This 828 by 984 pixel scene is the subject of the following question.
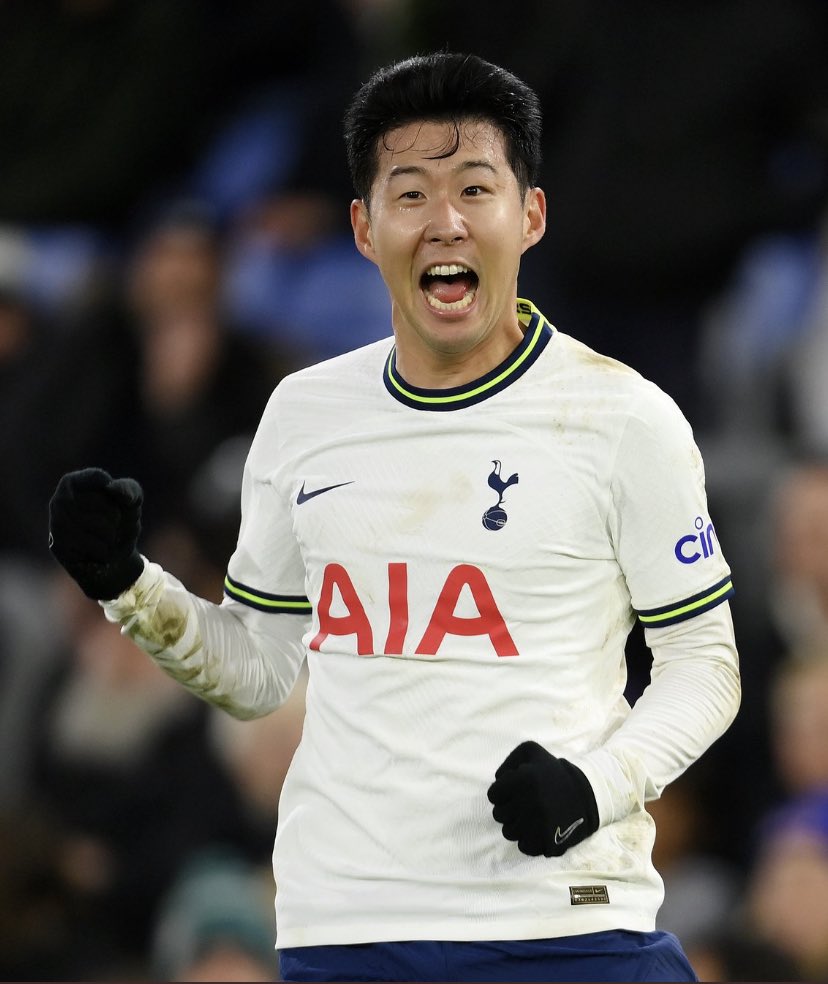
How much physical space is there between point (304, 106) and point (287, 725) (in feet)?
9.17

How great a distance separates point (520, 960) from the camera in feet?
8.95

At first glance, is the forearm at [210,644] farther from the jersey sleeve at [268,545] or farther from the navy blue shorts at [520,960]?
the navy blue shorts at [520,960]

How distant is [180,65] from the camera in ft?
24.2

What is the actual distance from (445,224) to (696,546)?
63cm

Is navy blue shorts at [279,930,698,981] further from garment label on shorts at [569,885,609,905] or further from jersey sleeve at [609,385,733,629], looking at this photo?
jersey sleeve at [609,385,733,629]

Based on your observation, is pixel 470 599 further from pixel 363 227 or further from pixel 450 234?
pixel 363 227

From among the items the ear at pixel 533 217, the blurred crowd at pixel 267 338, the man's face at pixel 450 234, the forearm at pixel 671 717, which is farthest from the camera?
the blurred crowd at pixel 267 338

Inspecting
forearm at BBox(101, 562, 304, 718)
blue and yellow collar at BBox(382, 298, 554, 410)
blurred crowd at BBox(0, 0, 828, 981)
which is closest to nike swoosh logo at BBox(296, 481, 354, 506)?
blue and yellow collar at BBox(382, 298, 554, 410)

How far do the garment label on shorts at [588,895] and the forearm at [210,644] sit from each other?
2.43ft

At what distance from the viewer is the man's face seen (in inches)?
117

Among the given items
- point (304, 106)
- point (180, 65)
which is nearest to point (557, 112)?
point (304, 106)

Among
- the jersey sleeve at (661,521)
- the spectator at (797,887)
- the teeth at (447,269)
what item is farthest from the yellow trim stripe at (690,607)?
the spectator at (797,887)

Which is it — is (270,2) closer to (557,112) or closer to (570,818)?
(557,112)

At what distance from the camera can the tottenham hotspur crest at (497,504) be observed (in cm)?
287
